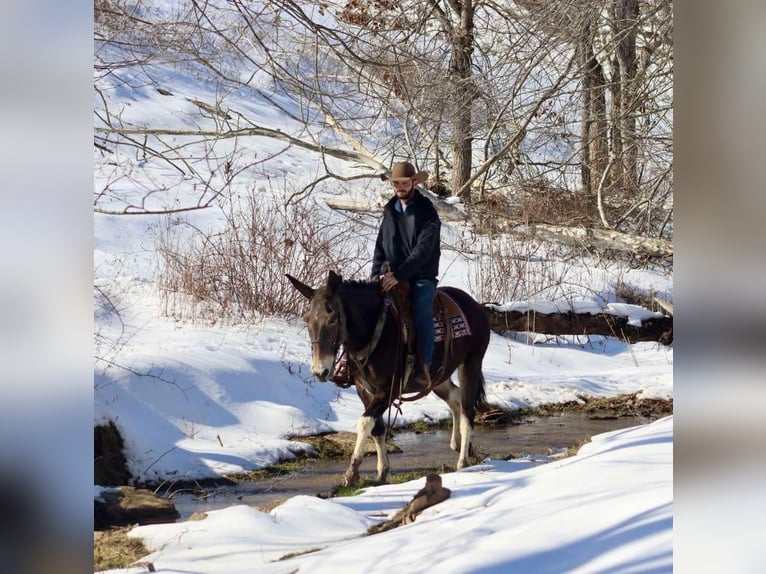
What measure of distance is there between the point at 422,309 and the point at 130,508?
1.94m

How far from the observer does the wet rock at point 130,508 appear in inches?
204

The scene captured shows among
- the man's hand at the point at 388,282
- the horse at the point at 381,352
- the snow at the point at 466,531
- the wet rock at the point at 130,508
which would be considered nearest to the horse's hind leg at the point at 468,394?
the horse at the point at 381,352

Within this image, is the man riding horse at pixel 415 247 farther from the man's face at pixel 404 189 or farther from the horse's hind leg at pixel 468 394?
the horse's hind leg at pixel 468 394

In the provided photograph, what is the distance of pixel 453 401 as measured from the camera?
580 cm

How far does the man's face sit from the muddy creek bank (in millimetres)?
1579

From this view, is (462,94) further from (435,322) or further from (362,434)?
(362,434)

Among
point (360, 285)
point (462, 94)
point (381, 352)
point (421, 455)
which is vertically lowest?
point (421, 455)

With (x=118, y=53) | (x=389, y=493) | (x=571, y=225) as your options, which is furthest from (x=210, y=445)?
(x=571, y=225)

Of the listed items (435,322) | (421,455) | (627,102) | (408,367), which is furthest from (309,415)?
(627,102)

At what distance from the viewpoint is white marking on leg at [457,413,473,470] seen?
5.72 m

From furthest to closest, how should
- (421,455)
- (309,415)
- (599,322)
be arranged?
(599,322) < (309,415) < (421,455)

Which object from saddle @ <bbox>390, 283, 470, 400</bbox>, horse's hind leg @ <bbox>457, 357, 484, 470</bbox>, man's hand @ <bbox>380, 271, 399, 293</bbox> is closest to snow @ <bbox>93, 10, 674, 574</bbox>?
horse's hind leg @ <bbox>457, 357, 484, 470</bbox>
